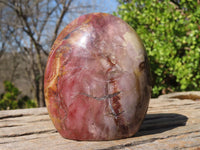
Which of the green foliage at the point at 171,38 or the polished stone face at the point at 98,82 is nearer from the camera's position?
the polished stone face at the point at 98,82

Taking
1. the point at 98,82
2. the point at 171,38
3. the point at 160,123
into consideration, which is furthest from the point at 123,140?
the point at 171,38

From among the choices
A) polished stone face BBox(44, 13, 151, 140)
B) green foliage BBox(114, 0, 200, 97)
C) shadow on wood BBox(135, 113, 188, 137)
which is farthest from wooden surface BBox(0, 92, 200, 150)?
green foliage BBox(114, 0, 200, 97)

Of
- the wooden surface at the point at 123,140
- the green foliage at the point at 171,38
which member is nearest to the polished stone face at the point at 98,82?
the wooden surface at the point at 123,140

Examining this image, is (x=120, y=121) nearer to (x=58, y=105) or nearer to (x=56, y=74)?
(x=58, y=105)

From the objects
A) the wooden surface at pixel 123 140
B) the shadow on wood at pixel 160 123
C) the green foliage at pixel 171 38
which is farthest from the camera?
the green foliage at pixel 171 38

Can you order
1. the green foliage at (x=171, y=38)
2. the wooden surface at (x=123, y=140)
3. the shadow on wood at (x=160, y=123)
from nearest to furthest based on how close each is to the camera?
the wooden surface at (x=123, y=140) → the shadow on wood at (x=160, y=123) → the green foliage at (x=171, y=38)

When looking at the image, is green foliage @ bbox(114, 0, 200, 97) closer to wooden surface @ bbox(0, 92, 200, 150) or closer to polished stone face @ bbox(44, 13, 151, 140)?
wooden surface @ bbox(0, 92, 200, 150)

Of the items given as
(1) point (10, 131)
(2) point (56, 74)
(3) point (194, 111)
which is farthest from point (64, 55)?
(3) point (194, 111)

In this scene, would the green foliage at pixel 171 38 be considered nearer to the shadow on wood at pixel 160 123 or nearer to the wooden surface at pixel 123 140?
the wooden surface at pixel 123 140
